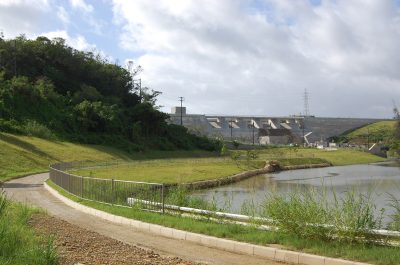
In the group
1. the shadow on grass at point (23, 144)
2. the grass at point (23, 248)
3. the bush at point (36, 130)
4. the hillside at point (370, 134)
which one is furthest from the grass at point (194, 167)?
the hillside at point (370, 134)

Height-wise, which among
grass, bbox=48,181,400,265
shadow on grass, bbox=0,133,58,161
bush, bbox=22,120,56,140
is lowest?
grass, bbox=48,181,400,265

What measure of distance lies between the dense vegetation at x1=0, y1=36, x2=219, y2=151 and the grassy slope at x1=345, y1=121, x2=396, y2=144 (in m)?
73.3

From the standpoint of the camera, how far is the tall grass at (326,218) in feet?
34.2

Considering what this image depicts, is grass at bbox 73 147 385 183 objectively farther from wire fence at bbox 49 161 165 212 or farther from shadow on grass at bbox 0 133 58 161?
wire fence at bbox 49 161 165 212

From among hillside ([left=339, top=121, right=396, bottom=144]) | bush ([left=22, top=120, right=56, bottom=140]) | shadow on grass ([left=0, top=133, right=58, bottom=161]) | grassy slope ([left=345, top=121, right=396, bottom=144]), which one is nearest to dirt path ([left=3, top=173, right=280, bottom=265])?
shadow on grass ([left=0, top=133, right=58, bottom=161])

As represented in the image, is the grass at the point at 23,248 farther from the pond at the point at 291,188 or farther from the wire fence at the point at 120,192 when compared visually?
the pond at the point at 291,188

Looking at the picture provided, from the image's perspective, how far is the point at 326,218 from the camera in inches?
431

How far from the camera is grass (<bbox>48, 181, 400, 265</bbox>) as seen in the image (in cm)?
932

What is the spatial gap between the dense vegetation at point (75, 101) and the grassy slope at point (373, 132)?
241 feet

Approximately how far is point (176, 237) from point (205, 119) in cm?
14327

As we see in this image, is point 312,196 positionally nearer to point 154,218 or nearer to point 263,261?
point 263,261

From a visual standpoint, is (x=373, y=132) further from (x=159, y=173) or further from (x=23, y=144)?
(x=159, y=173)

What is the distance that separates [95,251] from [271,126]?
580ft

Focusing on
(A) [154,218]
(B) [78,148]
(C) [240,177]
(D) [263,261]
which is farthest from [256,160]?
(D) [263,261]
